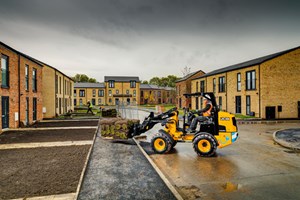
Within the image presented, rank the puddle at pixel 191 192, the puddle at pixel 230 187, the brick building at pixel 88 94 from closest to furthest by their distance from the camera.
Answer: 1. the puddle at pixel 191 192
2. the puddle at pixel 230 187
3. the brick building at pixel 88 94

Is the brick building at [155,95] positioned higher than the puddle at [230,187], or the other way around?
the brick building at [155,95]

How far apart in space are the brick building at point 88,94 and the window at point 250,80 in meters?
51.4

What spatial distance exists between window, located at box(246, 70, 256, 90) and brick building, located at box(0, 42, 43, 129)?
80.6 feet

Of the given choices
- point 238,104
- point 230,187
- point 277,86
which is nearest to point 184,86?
point 238,104

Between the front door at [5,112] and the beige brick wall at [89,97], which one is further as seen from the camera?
the beige brick wall at [89,97]

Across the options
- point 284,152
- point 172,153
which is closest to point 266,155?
point 284,152

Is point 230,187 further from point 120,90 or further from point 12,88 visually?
point 120,90

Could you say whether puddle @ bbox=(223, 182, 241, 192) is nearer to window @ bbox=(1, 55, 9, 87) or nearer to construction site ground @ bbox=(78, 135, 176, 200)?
construction site ground @ bbox=(78, 135, 176, 200)

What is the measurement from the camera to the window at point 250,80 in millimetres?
23266

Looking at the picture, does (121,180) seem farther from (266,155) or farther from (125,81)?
(125,81)

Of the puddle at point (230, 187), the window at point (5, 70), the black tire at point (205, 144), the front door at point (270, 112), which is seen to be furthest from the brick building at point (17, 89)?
the front door at point (270, 112)

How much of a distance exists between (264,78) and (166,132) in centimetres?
1866

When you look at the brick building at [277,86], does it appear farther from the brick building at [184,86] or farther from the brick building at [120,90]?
the brick building at [120,90]

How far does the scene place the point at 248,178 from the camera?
5.79 m
